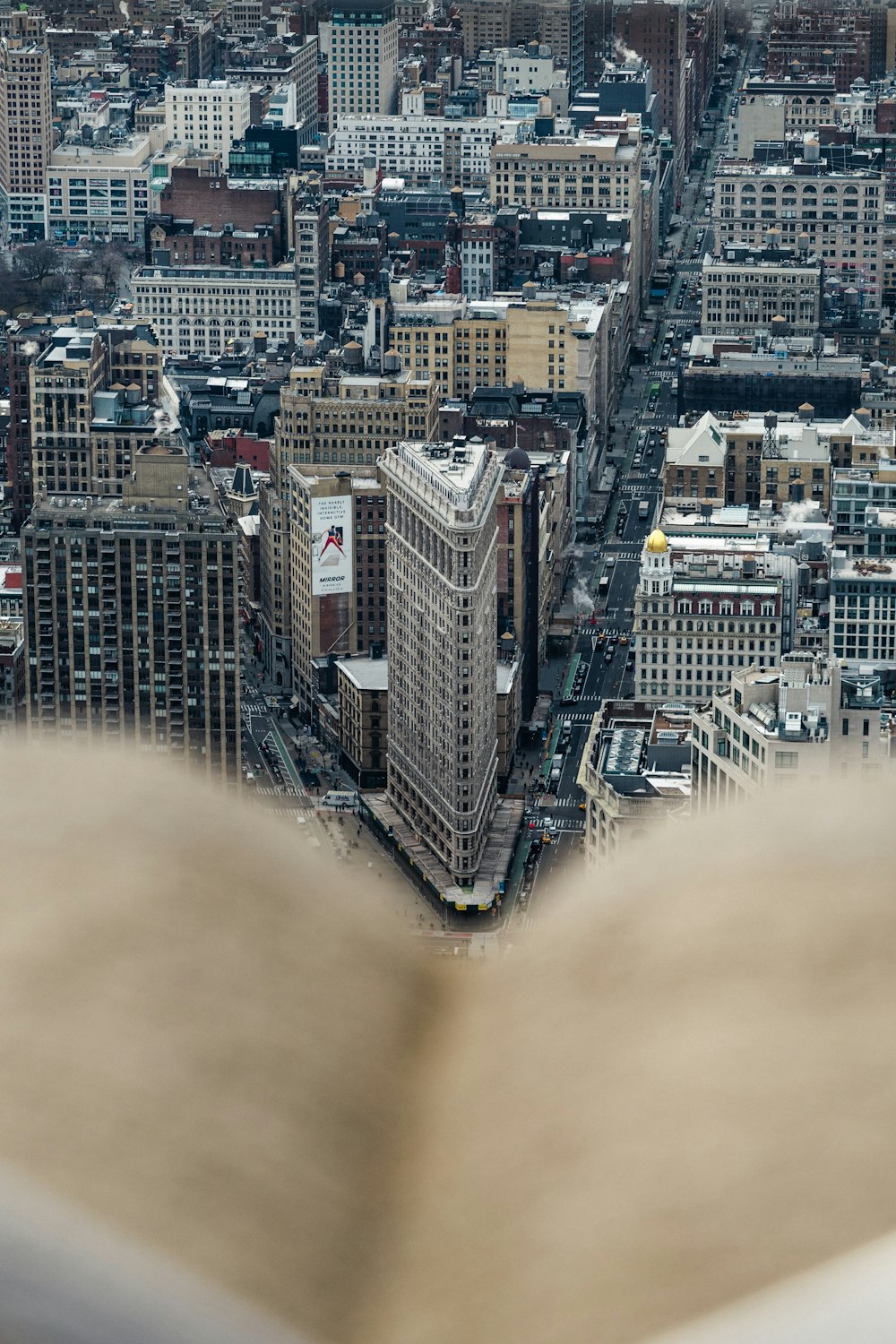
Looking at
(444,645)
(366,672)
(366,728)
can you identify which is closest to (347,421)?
(366,672)

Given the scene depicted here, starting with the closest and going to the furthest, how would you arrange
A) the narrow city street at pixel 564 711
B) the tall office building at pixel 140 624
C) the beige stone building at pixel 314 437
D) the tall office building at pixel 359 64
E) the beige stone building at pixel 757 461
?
the tall office building at pixel 140 624, the narrow city street at pixel 564 711, the beige stone building at pixel 314 437, the beige stone building at pixel 757 461, the tall office building at pixel 359 64

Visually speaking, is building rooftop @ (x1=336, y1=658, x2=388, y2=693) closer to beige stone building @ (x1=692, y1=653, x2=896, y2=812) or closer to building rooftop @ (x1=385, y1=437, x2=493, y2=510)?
building rooftop @ (x1=385, y1=437, x2=493, y2=510)

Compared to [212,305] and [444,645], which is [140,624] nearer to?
[444,645]

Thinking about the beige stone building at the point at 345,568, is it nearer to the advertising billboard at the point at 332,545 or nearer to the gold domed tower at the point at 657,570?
the advertising billboard at the point at 332,545

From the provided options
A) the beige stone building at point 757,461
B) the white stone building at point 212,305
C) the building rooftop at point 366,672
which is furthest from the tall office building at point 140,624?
the white stone building at point 212,305

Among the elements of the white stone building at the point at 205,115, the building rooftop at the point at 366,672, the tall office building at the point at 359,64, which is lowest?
the building rooftop at the point at 366,672

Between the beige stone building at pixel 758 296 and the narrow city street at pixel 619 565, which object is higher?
the beige stone building at pixel 758 296
